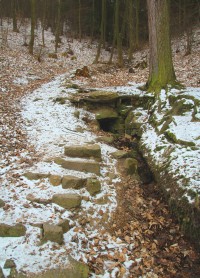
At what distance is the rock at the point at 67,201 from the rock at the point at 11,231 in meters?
0.92

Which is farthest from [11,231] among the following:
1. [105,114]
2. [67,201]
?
[105,114]

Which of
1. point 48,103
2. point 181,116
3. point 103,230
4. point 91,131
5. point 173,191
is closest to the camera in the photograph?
point 103,230

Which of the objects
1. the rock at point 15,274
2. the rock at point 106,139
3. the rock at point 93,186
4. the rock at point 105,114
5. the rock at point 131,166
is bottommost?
the rock at point 15,274

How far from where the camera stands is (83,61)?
23.6 meters

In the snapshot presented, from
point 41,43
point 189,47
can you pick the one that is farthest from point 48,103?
point 41,43

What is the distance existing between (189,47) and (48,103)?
46.6 ft

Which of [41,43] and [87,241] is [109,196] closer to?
[87,241]

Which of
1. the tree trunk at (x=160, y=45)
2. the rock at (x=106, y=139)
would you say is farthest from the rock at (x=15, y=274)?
the tree trunk at (x=160, y=45)

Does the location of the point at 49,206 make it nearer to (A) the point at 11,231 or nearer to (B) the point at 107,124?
(A) the point at 11,231

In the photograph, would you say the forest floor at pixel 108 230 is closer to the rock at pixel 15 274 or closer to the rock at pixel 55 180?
the rock at pixel 15 274

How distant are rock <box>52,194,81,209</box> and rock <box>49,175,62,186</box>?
456 mm

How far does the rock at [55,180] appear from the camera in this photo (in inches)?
221

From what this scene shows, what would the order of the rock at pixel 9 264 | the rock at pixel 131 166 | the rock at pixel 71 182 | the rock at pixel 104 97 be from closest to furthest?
the rock at pixel 9 264
the rock at pixel 71 182
the rock at pixel 131 166
the rock at pixel 104 97

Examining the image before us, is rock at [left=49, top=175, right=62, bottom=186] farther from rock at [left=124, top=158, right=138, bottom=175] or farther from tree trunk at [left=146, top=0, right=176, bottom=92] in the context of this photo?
tree trunk at [left=146, top=0, right=176, bottom=92]
